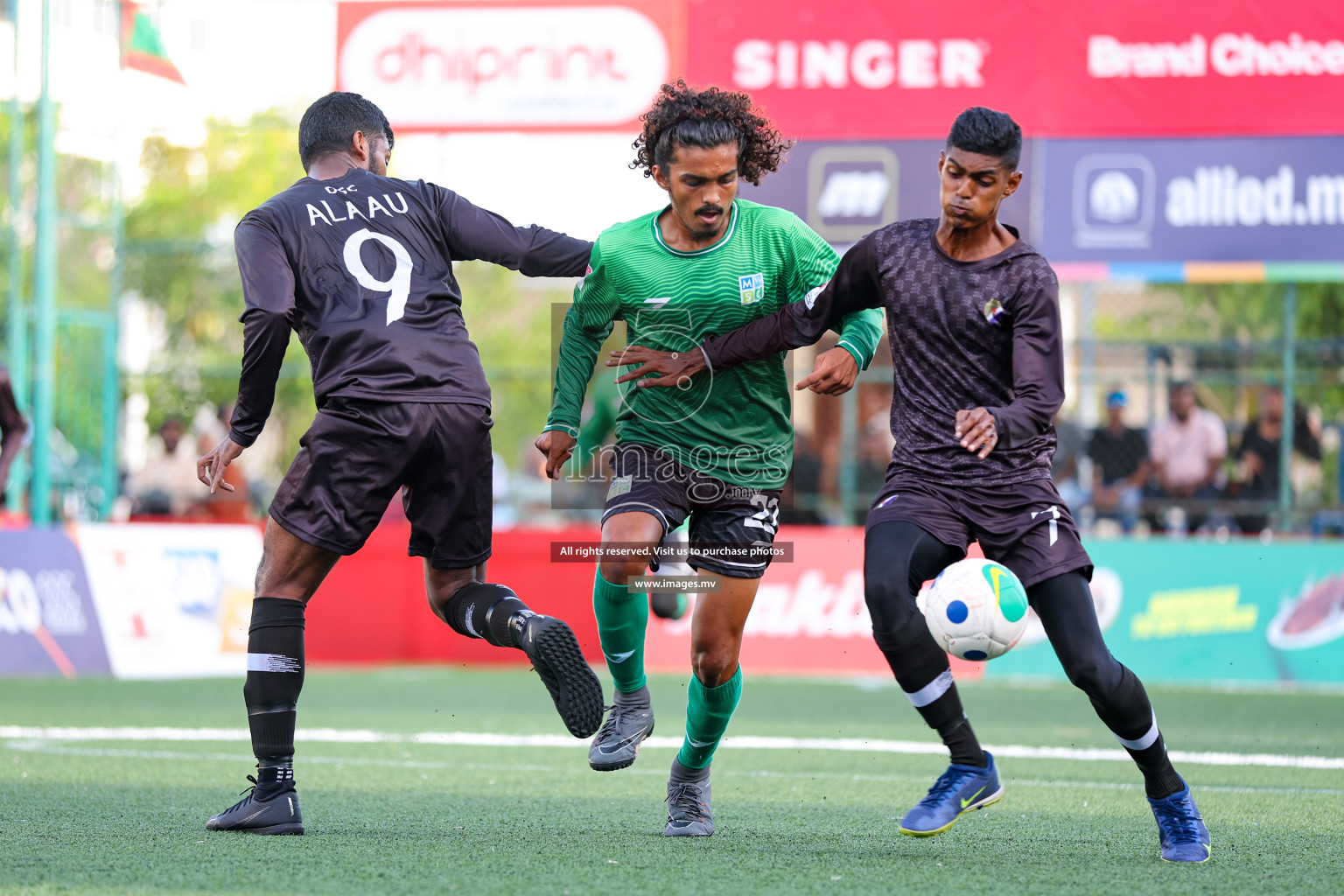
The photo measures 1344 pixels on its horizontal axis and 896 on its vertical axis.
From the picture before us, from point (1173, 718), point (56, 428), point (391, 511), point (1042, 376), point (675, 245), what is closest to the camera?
point (1042, 376)

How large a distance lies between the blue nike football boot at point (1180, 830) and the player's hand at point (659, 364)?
1951 mm

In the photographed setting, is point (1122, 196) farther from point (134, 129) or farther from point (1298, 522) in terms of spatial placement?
point (134, 129)

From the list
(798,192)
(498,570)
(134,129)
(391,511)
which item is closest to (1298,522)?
(798,192)

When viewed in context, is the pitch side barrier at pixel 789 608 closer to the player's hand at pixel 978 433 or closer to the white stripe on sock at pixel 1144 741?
the white stripe on sock at pixel 1144 741

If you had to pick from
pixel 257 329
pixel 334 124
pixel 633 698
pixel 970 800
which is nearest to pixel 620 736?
pixel 633 698

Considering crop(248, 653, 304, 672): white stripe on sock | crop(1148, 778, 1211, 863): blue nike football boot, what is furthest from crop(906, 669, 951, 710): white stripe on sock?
crop(248, 653, 304, 672): white stripe on sock

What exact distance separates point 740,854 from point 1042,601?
118cm

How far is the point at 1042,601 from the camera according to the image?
486cm

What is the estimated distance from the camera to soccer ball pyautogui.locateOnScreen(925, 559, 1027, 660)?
15.5 ft

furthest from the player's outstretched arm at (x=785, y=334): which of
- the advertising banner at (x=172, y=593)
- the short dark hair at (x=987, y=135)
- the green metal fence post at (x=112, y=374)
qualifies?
the green metal fence post at (x=112, y=374)

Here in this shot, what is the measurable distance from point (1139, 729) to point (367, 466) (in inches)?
98.1

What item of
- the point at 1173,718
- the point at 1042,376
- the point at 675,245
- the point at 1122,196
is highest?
the point at 1122,196

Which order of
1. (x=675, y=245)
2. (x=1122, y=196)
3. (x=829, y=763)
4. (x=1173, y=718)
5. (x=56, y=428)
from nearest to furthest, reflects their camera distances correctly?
(x=675, y=245) < (x=829, y=763) < (x=1173, y=718) < (x=1122, y=196) < (x=56, y=428)

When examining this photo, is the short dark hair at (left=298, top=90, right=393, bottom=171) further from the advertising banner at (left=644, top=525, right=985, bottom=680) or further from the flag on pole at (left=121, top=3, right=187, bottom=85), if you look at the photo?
the flag on pole at (left=121, top=3, right=187, bottom=85)
